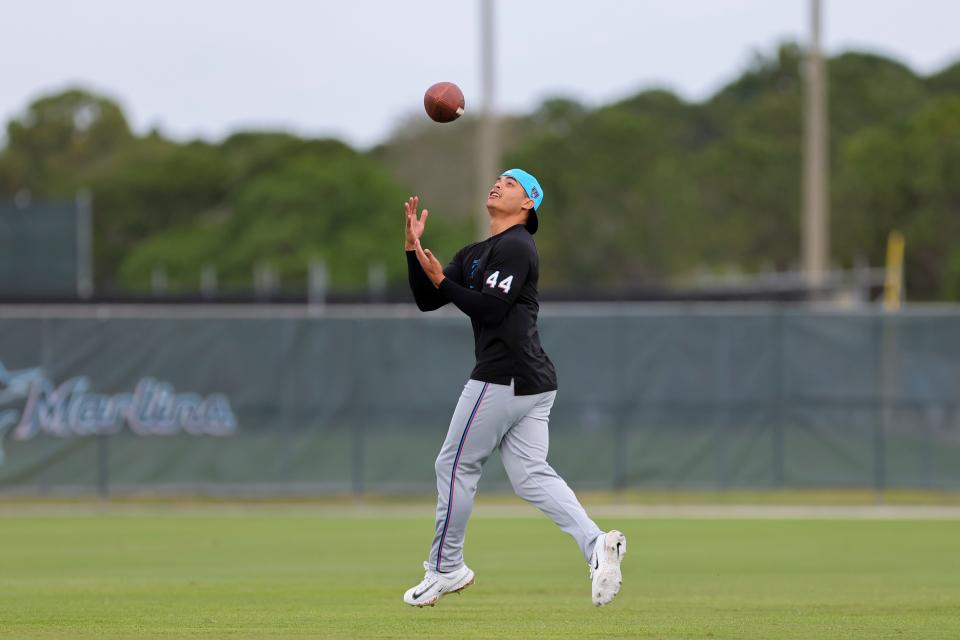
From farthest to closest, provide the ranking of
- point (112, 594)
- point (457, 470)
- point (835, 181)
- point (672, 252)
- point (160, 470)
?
1. point (672, 252)
2. point (835, 181)
3. point (160, 470)
4. point (112, 594)
5. point (457, 470)

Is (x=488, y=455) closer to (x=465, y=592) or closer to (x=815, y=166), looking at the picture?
(x=465, y=592)

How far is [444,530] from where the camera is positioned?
28.5 feet

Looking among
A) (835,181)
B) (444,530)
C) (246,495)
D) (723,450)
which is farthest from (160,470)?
(835,181)

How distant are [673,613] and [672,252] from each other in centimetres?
9319

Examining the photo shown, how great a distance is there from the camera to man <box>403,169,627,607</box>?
28.0ft

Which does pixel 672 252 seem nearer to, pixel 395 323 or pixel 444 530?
pixel 395 323

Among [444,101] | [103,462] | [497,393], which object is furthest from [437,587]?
[103,462]

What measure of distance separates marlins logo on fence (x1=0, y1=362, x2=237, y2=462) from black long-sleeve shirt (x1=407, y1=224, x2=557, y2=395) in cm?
1073

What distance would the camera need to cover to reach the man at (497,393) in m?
8.54

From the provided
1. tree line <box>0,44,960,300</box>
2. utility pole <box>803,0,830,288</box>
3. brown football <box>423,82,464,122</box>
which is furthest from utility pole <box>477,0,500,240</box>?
tree line <box>0,44,960,300</box>

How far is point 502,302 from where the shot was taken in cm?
850

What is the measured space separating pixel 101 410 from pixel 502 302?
1140 cm

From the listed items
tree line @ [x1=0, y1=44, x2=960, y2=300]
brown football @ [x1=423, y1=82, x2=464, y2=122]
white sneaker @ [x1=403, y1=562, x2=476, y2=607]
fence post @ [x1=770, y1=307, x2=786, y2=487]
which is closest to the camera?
white sneaker @ [x1=403, y1=562, x2=476, y2=607]

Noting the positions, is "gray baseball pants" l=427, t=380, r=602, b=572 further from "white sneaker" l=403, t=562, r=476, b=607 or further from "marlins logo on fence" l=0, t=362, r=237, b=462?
"marlins logo on fence" l=0, t=362, r=237, b=462
